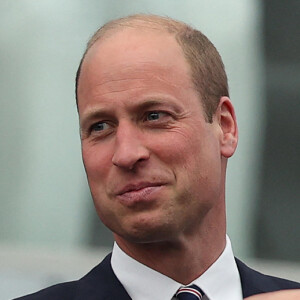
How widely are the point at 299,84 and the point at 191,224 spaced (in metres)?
3.81

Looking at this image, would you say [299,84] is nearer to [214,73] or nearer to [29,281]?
[29,281]

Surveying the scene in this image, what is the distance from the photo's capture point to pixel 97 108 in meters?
3.24

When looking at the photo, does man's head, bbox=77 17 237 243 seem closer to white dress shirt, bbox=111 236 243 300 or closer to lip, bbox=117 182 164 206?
lip, bbox=117 182 164 206

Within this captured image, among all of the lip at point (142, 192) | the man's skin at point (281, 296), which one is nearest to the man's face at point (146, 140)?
the lip at point (142, 192)

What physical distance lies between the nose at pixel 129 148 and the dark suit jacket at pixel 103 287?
38 centimetres

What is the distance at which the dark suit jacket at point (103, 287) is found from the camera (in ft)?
11.0

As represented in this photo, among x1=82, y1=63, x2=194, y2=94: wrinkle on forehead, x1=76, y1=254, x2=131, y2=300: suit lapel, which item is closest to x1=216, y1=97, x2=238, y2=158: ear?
x1=82, y1=63, x2=194, y2=94: wrinkle on forehead

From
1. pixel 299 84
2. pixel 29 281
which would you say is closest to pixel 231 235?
pixel 299 84

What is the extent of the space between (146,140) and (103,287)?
44cm

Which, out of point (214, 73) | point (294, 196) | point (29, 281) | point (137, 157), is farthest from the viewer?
point (294, 196)

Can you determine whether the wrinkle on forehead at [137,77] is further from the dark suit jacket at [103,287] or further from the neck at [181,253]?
the dark suit jacket at [103,287]

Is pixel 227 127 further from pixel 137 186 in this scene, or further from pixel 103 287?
pixel 103 287

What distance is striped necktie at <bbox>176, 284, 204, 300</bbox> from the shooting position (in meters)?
3.26

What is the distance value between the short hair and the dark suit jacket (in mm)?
458
